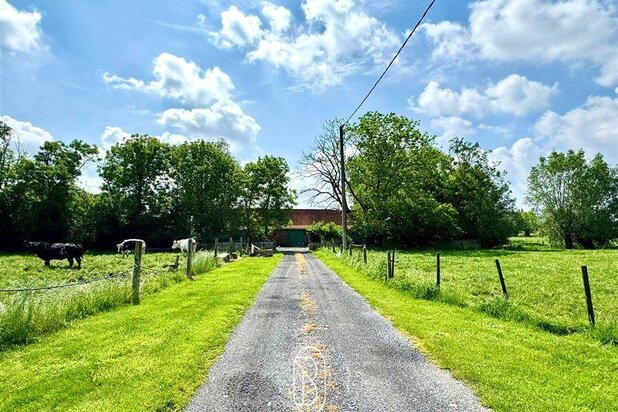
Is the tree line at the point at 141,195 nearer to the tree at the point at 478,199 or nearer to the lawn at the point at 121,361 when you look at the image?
the tree at the point at 478,199

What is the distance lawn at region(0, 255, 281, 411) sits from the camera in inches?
180

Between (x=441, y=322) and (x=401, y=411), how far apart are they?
465 centimetres

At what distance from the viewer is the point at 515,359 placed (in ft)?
19.7

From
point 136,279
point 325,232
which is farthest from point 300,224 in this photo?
point 136,279

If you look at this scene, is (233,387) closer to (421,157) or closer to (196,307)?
(196,307)

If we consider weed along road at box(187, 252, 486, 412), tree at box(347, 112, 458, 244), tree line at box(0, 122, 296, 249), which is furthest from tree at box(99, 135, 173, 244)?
weed along road at box(187, 252, 486, 412)

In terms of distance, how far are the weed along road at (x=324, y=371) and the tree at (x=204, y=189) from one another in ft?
129

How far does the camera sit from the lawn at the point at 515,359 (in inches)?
183

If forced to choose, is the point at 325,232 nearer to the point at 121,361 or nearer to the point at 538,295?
the point at 538,295

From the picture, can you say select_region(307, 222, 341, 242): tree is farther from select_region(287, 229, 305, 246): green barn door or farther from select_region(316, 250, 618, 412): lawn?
select_region(316, 250, 618, 412): lawn

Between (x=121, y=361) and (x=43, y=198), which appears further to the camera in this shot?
(x=43, y=198)

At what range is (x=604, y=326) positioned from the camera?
748 centimetres

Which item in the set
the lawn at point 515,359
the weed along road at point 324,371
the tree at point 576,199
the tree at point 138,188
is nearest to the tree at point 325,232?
the tree at point 138,188

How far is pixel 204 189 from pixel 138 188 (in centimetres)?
811
